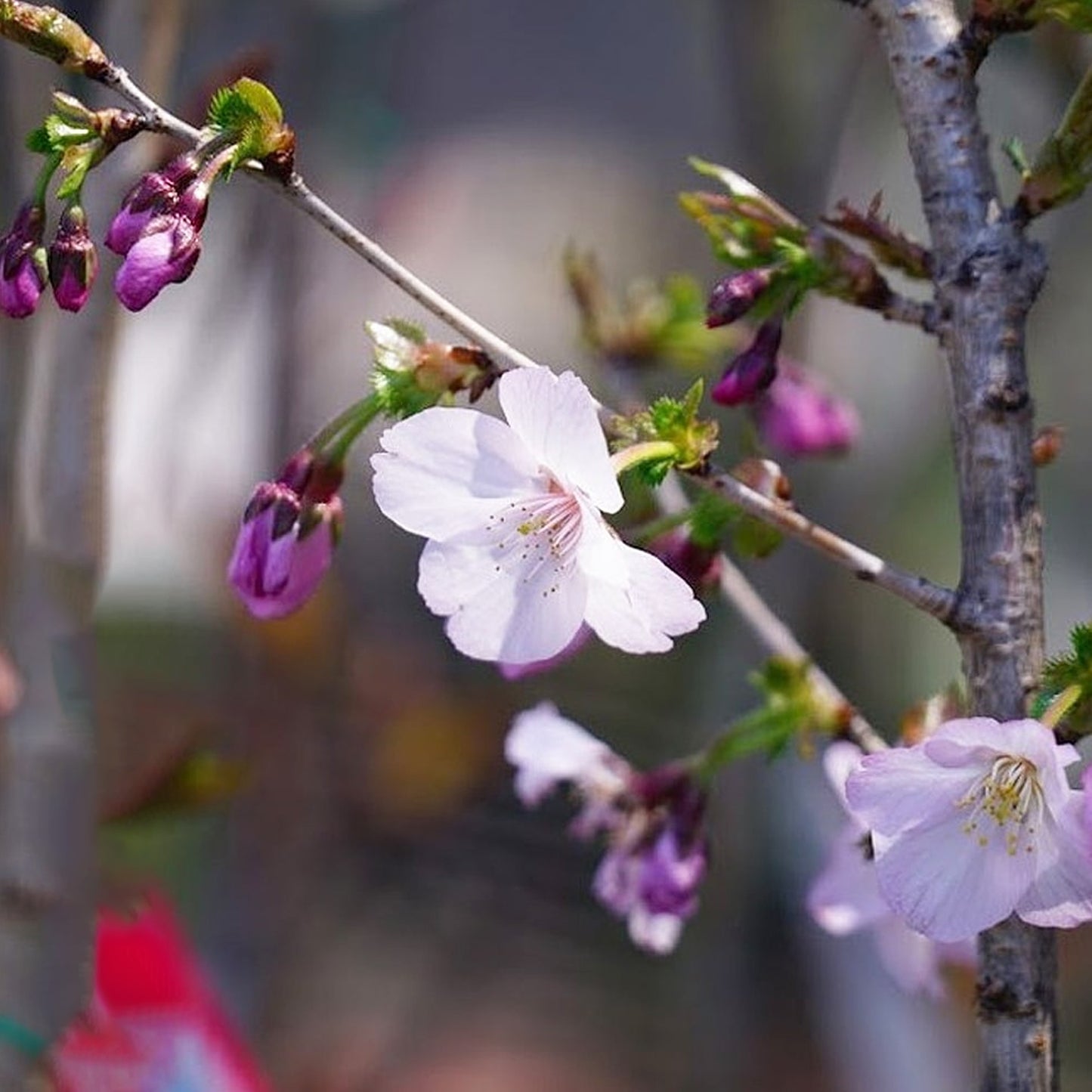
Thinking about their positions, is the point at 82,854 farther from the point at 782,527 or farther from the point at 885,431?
the point at 885,431

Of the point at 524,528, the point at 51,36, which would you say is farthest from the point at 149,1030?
the point at 51,36

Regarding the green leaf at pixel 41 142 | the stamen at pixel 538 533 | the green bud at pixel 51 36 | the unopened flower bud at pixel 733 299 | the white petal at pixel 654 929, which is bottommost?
the white petal at pixel 654 929

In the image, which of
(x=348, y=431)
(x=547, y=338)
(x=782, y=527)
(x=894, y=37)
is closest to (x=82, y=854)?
(x=348, y=431)

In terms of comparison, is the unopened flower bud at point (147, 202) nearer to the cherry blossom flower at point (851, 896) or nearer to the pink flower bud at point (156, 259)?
the pink flower bud at point (156, 259)

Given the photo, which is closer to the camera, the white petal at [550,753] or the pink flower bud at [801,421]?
the white petal at [550,753]

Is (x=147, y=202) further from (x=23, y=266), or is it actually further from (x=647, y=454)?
(x=647, y=454)

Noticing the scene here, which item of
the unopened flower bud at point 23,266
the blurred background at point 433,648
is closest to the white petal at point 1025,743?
the unopened flower bud at point 23,266

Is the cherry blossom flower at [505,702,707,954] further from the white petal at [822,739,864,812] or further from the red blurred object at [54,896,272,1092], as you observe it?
the red blurred object at [54,896,272,1092]

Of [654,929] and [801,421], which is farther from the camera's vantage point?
[801,421]
